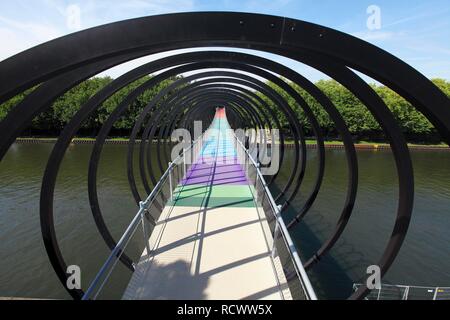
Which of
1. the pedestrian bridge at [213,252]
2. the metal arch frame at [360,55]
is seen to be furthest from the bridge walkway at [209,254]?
the metal arch frame at [360,55]

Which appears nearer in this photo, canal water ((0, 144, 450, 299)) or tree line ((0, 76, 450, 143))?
canal water ((0, 144, 450, 299))

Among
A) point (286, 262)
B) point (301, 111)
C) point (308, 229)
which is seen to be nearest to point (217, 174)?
point (308, 229)

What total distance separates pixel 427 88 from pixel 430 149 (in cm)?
4259

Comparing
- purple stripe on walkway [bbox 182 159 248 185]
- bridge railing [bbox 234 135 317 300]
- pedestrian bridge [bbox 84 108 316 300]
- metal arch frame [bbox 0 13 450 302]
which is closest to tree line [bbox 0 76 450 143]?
purple stripe on walkway [bbox 182 159 248 185]

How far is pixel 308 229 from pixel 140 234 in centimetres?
833

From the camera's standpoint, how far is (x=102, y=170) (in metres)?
21.6

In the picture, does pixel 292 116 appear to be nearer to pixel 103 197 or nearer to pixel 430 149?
pixel 103 197

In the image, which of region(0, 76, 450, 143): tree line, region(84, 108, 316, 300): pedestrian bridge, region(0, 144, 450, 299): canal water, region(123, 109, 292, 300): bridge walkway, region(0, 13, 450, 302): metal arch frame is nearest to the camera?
region(0, 13, 450, 302): metal arch frame

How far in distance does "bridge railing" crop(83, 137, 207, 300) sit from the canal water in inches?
50.3

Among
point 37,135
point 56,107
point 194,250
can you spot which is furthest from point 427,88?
point 37,135

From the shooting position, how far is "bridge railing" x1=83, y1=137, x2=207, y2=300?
2.86 meters

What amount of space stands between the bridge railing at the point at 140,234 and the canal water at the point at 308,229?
1277mm

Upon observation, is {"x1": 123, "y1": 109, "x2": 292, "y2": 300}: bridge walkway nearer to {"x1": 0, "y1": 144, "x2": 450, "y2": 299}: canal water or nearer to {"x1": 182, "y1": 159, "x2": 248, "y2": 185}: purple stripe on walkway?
{"x1": 182, "y1": 159, "x2": 248, "y2": 185}: purple stripe on walkway

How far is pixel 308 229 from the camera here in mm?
11367
